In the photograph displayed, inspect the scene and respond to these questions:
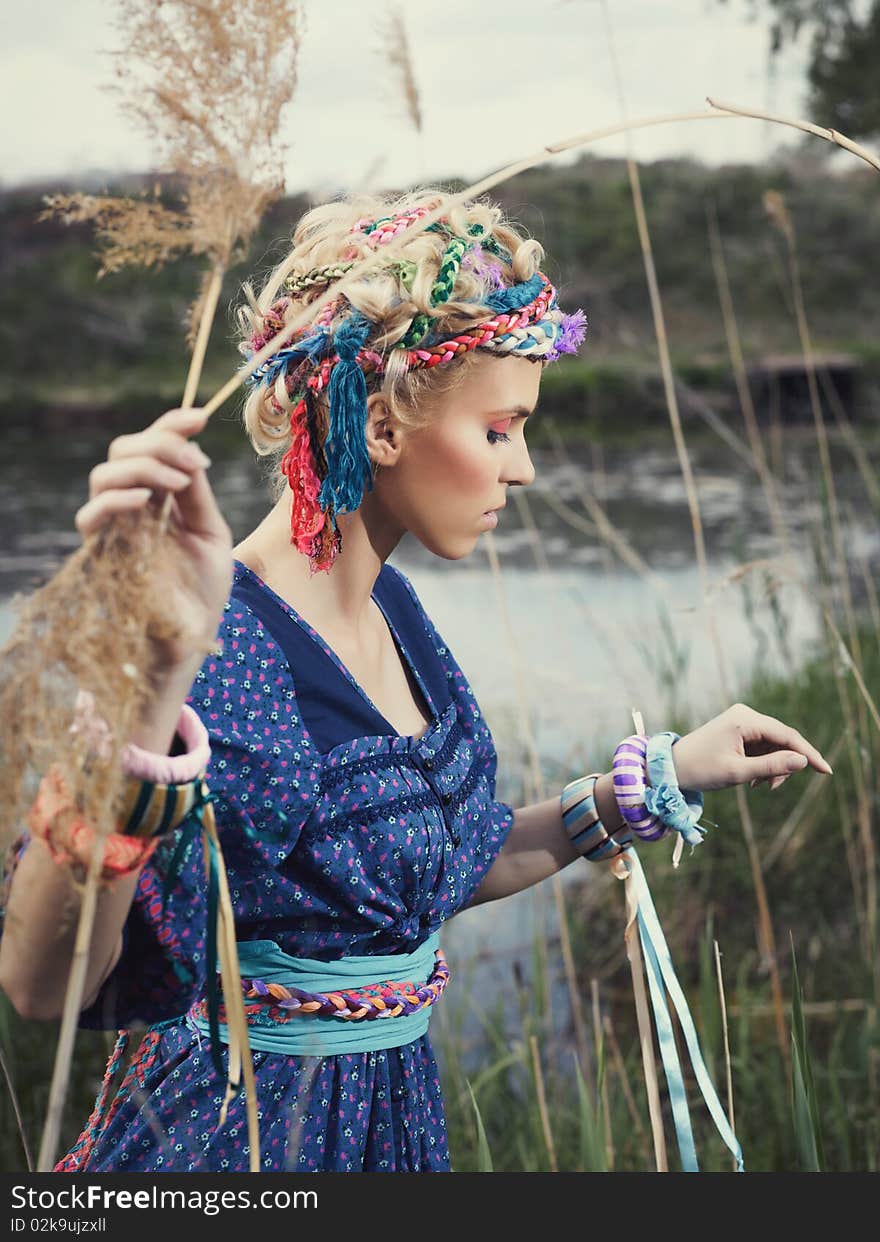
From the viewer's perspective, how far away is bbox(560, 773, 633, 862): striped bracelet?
1201 mm

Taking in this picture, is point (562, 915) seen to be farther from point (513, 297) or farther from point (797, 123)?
point (797, 123)

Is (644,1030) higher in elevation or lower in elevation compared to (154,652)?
lower

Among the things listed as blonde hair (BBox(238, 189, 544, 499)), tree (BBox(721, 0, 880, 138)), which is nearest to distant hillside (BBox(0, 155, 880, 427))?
tree (BBox(721, 0, 880, 138))

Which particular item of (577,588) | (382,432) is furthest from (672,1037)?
(577,588)

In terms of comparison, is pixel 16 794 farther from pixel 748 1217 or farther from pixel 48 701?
pixel 748 1217

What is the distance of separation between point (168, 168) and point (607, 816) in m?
0.74

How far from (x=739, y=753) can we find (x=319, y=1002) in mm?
408

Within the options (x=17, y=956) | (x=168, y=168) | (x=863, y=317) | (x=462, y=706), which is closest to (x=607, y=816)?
(x=462, y=706)

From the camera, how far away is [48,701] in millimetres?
557

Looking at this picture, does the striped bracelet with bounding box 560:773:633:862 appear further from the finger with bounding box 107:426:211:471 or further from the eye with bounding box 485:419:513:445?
the finger with bounding box 107:426:211:471

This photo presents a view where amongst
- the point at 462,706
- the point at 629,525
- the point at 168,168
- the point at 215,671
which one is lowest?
the point at 629,525

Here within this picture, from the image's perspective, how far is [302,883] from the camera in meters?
0.98

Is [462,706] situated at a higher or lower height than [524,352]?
lower

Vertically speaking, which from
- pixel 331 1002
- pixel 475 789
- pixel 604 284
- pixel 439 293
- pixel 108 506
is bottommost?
pixel 331 1002
